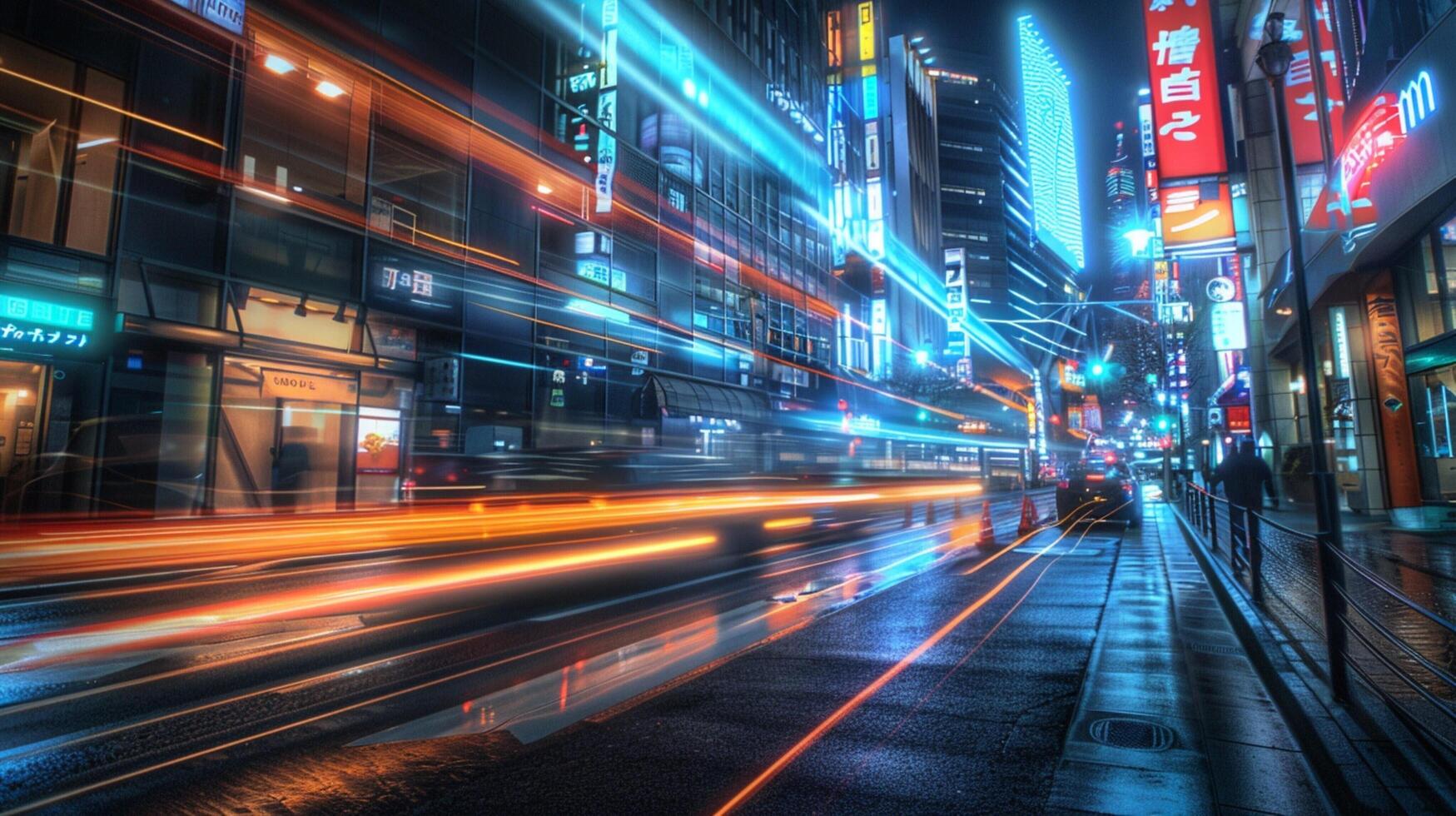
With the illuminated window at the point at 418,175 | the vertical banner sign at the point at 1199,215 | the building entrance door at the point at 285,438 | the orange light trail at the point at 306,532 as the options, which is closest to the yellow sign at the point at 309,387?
the building entrance door at the point at 285,438

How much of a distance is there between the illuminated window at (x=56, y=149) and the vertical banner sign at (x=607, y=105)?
14.5 metres

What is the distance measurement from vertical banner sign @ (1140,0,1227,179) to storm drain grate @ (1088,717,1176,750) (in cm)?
2065

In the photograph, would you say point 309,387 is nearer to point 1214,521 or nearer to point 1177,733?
point 1214,521

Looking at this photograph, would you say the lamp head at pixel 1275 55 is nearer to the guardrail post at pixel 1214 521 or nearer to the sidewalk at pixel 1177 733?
the sidewalk at pixel 1177 733

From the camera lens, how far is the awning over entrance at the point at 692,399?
31.4 meters

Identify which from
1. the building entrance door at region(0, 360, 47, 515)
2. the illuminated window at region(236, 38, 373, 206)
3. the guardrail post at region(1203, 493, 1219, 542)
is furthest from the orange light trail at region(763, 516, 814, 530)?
the illuminated window at region(236, 38, 373, 206)

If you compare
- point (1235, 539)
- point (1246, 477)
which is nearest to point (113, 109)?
point (1235, 539)

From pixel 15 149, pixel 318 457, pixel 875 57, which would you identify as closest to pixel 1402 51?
pixel 318 457

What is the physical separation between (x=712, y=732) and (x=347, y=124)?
74.6 feet

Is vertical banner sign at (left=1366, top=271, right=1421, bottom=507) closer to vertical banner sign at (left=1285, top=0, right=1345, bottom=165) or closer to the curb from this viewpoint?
vertical banner sign at (left=1285, top=0, right=1345, bottom=165)

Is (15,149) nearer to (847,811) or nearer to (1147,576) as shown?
(847,811)

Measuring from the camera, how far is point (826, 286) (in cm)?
5153

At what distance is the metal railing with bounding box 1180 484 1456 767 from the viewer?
13.8 ft

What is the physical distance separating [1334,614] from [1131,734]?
169cm
